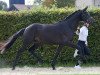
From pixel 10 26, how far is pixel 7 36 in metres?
0.44

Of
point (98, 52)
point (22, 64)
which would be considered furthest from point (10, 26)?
point (98, 52)

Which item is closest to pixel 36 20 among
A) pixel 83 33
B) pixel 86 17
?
pixel 83 33

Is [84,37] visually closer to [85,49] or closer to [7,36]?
[85,49]

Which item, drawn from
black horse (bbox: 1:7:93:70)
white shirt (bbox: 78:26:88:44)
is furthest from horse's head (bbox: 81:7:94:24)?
white shirt (bbox: 78:26:88:44)

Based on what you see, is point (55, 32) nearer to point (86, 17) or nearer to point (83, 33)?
point (86, 17)

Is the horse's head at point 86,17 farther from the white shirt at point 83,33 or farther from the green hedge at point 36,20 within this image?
the green hedge at point 36,20

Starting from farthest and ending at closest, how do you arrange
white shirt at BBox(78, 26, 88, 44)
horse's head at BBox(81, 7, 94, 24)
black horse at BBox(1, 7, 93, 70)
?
white shirt at BBox(78, 26, 88, 44)
black horse at BBox(1, 7, 93, 70)
horse's head at BBox(81, 7, 94, 24)

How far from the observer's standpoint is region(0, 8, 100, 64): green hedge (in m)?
17.6

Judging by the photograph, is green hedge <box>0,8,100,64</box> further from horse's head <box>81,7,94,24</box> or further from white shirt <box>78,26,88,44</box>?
horse's head <box>81,7,94,24</box>

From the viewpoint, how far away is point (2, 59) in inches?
693

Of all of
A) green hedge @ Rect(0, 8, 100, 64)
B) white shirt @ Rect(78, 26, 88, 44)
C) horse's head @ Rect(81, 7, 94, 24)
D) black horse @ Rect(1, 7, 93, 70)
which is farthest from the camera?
green hedge @ Rect(0, 8, 100, 64)

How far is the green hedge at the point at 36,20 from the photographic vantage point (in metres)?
17.6

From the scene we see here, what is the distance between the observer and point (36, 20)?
17688 millimetres

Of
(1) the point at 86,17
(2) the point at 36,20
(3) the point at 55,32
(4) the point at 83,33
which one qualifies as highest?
(1) the point at 86,17
